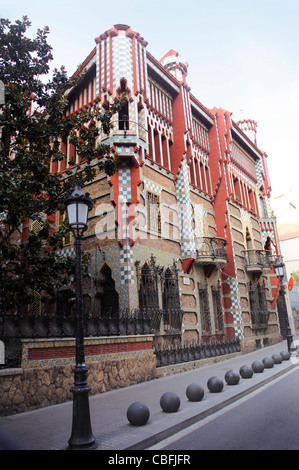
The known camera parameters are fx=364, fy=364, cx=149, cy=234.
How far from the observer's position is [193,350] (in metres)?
14.6

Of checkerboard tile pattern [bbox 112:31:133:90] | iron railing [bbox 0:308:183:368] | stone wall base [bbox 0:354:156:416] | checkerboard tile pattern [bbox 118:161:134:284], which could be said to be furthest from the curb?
checkerboard tile pattern [bbox 112:31:133:90]

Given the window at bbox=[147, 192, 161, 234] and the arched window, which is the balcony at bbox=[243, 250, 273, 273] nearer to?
the window at bbox=[147, 192, 161, 234]

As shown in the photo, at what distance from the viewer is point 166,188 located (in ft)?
54.4

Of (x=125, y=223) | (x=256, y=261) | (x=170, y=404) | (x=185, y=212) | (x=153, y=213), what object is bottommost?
(x=170, y=404)

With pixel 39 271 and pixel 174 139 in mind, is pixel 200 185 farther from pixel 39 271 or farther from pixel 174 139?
pixel 39 271

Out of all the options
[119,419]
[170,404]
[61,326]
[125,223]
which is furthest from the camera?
[125,223]

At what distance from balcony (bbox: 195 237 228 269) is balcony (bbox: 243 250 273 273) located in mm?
5330

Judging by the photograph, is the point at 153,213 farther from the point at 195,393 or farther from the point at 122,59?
the point at 195,393

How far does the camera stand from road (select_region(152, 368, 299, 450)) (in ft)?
15.1

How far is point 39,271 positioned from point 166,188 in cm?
895

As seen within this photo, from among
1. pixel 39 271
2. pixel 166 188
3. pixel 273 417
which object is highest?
pixel 166 188

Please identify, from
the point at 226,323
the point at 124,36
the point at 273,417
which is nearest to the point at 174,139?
the point at 124,36

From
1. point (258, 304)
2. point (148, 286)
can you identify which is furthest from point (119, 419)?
point (258, 304)

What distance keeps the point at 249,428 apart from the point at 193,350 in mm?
9429
